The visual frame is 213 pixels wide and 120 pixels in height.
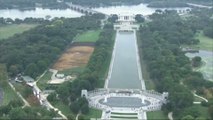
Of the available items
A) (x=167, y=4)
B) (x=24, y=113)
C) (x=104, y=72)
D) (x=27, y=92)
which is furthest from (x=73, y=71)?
(x=167, y=4)

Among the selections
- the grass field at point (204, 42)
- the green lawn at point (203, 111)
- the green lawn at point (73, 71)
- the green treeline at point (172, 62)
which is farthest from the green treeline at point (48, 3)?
the green lawn at point (203, 111)

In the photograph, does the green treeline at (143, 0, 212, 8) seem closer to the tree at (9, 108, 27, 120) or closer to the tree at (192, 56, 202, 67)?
the tree at (192, 56, 202, 67)

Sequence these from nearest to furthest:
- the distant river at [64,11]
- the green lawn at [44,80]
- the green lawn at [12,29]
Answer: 1. the green lawn at [44,80]
2. the green lawn at [12,29]
3. the distant river at [64,11]

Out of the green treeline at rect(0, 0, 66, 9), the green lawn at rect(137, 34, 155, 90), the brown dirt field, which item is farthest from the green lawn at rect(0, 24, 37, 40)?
→ the green treeline at rect(0, 0, 66, 9)

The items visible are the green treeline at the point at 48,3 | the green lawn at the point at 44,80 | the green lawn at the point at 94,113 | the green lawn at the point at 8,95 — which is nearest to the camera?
the green lawn at the point at 94,113

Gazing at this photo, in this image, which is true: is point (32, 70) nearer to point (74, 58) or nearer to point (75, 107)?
point (74, 58)

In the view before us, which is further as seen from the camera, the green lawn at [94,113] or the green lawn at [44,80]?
the green lawn at [44,80]

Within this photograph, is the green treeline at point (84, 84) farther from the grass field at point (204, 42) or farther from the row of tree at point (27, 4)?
the row of tree at point (27, 4)

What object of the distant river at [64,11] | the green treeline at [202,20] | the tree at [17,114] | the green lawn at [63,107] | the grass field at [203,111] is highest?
the green treeline at [202,20]
